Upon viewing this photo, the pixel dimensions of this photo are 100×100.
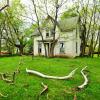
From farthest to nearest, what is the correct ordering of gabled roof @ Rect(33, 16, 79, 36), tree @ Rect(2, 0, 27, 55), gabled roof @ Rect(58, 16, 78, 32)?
tree @ Rect(2, 0, 27, 55)
gabled roof @ Rect(58, 16, 78, 32)
gabled roof @ Rect(33, 16, 79, 36)

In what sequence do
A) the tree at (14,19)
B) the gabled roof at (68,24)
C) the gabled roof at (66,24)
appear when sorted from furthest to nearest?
the tree at (14,19) < the gabled roof at (68,24) < the gabled roof at (66,24)

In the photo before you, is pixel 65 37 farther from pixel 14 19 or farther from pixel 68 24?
pixel 14 19

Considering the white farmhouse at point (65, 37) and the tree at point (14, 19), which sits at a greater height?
the tree at point (14, 19)

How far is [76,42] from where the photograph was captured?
34.2 meters

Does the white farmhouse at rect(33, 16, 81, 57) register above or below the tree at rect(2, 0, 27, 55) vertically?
below

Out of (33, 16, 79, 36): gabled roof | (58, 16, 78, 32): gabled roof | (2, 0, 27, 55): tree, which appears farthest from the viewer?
(2, 0, 27, 55): tree

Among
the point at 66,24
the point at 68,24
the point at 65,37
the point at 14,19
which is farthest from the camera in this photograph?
the point at 14,19

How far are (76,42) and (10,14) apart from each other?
1251cm

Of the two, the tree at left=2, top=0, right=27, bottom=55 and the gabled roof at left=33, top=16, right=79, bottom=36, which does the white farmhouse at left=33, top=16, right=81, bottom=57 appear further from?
the tree at left=2, top=0, right=27, bottom=55

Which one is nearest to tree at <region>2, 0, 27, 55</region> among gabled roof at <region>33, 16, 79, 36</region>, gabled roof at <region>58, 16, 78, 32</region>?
gabled roof at <region>33, 16, 79, 36</region>

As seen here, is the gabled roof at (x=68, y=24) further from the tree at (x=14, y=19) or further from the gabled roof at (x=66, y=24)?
the tree at (x=14, y=19)

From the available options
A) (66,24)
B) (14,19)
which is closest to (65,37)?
(66,24)

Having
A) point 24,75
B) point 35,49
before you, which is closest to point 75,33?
point 35,49

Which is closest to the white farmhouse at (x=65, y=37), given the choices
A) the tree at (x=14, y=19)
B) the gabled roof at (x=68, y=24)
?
the gabled roof at (x=68, y=24)
